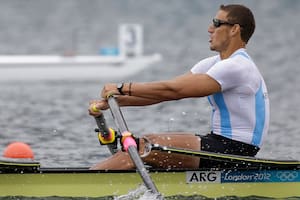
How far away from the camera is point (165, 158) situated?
33.6ft

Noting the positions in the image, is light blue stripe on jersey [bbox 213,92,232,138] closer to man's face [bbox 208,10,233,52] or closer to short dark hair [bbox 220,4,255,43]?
man's face [bbox 208,10,233,52]

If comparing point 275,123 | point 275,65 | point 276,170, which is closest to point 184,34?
point 275,65

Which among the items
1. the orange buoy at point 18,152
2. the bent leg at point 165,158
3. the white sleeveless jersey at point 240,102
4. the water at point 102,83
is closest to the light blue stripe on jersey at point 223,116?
the white sleeveless jersey at point 240,102

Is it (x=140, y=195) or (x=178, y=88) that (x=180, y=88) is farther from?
(x=140, y=195)

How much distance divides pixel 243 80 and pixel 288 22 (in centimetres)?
6238

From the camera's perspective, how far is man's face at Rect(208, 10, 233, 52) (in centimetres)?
1022

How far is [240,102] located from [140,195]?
1.27 m

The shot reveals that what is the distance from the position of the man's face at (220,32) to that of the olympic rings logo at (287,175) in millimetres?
1304

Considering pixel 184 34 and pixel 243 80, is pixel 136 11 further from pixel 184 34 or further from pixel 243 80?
pixel 243 80

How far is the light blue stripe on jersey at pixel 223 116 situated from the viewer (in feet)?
33.5

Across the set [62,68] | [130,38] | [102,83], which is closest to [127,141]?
[62,68]

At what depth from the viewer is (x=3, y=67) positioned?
83.0ft

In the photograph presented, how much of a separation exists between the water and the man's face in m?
4.15

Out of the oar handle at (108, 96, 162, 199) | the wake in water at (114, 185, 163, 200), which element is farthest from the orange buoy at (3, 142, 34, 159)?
the oar handle at (108, 96, 162, 199)
